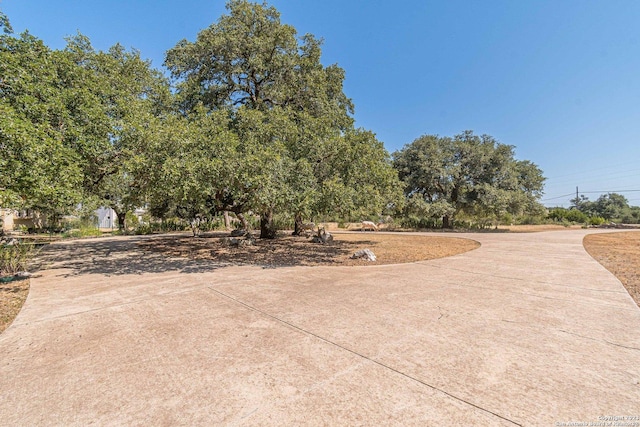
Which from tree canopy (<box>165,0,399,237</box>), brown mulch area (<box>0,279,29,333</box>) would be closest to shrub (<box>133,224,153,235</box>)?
tree canopy (<box>165,0,399,237</box>)

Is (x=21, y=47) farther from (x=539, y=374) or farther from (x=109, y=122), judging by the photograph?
(x=539, y=374)

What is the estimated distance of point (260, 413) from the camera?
2.09 meters

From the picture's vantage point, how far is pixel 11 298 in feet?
17.2

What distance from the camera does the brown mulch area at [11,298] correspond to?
4227 millimetres

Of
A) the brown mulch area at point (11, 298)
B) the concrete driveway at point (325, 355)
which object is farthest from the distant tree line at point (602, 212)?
the brown mulch area at point (11, 298)

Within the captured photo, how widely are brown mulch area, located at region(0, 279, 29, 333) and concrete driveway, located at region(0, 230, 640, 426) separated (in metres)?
0.20

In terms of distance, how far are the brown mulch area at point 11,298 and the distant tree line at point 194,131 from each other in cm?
173

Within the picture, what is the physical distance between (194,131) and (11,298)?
5.05m

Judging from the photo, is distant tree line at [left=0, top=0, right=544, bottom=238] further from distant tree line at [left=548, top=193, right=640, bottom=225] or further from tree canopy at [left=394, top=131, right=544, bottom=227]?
distant tree line at [left=548, top=193, right=640, bottom=225]

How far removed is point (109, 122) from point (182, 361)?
7046 millimetres

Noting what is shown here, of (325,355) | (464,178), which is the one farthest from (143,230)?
(464,178)

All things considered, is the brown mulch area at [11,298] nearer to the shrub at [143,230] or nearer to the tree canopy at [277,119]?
the tree canopy at [277,119]

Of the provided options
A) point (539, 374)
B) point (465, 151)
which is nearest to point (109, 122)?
point (539, 374)

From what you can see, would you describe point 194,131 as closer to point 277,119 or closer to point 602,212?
point 277,119
